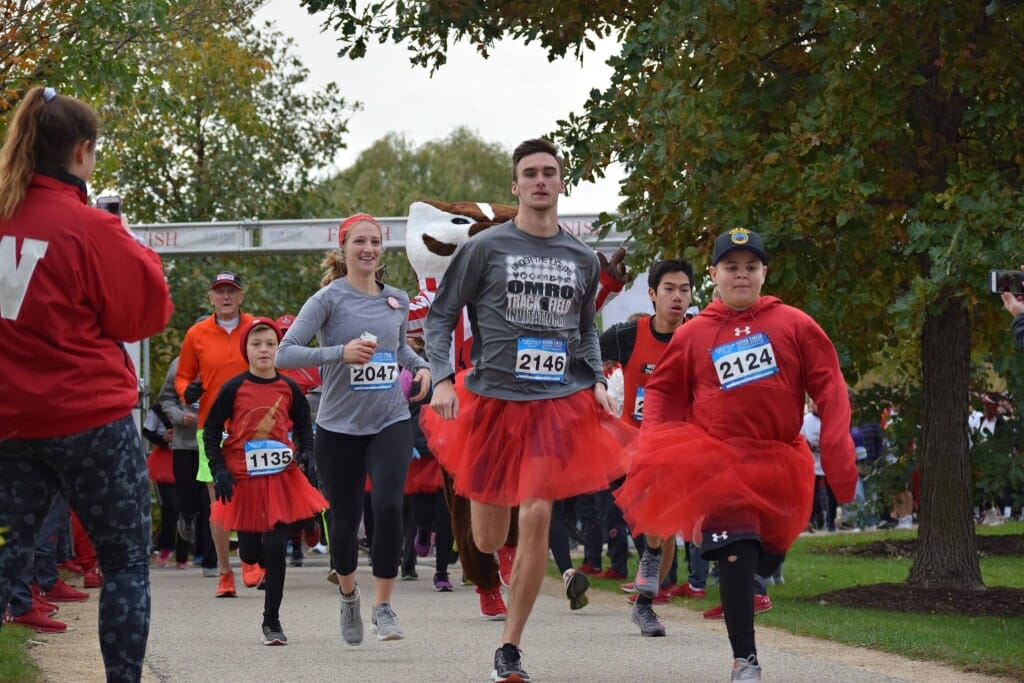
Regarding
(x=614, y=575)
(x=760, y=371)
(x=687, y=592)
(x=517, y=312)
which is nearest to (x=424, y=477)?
(x=614, y=575)

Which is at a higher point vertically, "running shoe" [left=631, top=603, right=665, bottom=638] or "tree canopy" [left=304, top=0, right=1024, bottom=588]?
"tree canopy" [left=304, top=0, right=1024, bottom=588]

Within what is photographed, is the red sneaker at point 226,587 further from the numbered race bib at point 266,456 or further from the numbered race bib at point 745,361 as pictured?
the numbered race bib at point 745,361

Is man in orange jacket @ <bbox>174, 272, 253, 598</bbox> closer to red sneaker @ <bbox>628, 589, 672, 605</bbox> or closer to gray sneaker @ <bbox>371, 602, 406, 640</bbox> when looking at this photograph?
red sneaker @ <bbox>628, 589, 672, 605</bbox>

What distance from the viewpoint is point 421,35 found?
42.4ft

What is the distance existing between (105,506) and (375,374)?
12.3ft

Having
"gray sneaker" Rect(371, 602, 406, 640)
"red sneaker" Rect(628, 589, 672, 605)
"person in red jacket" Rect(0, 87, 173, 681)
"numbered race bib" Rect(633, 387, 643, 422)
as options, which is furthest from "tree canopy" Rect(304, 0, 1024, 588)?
"person in red jacket" Rect(0, 87, 173, 681)

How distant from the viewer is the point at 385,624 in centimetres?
902

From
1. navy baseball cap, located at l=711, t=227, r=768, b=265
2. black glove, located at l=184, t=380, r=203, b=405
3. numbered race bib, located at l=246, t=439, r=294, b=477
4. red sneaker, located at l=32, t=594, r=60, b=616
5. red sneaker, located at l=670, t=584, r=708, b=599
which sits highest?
navy baseball cap, located at l=711, t=227, r=768, b=265

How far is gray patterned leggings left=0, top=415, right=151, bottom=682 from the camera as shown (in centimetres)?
552

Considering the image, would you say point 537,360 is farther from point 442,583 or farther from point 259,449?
point 442,583

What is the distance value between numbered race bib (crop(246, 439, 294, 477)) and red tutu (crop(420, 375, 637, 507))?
3247 millimetres

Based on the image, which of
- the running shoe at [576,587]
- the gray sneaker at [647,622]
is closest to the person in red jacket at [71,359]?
the running shoe at [576,587]

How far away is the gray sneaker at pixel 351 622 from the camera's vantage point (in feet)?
29.7

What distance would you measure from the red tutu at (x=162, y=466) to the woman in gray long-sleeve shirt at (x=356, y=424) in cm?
774
